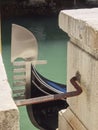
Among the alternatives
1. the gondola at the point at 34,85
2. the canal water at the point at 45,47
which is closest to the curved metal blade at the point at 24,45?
the gondola at the point at 34,85

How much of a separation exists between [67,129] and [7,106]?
1.12 ft

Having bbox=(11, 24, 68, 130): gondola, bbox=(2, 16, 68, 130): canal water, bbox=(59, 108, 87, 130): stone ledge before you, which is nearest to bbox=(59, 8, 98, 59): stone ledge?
bbox=(59, 108, 87, 130): stone ledge

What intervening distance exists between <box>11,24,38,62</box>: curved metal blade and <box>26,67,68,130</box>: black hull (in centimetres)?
36

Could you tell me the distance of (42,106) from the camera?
2.66 meters

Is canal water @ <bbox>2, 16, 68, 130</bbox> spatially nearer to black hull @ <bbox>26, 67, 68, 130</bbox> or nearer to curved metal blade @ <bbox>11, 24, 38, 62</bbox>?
black hull @ <bbox>26, 67, 68, 130</bbox>

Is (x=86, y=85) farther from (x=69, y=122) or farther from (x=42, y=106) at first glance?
(x=42, y=106)

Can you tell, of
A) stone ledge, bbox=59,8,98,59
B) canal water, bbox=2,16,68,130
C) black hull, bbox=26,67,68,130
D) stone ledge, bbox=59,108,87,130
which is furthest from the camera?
canal water, bbox=2,16,68,130

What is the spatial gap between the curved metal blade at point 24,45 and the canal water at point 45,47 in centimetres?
125

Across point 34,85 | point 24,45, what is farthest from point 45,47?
point 24,45

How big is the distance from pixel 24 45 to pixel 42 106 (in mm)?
882

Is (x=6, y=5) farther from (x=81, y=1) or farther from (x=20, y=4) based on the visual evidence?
(x=81, y=1)

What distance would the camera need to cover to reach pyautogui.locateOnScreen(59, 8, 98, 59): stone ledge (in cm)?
66

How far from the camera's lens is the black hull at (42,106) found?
244 cm

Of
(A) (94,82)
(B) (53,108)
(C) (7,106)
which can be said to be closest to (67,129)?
(A) (94,82)
